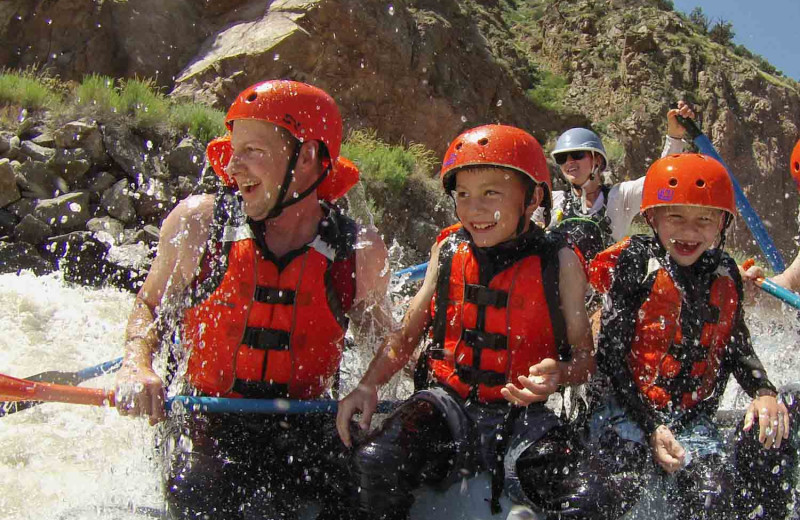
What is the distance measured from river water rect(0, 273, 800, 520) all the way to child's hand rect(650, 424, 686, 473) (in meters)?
0.65

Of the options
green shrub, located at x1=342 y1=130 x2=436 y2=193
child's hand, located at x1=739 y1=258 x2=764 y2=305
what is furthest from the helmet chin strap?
green shrub, located at x1=342 y1=130 x2=436 y2=193

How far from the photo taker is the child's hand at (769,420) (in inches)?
98.5

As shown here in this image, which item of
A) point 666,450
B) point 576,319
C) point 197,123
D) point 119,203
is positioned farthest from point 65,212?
point 666,450

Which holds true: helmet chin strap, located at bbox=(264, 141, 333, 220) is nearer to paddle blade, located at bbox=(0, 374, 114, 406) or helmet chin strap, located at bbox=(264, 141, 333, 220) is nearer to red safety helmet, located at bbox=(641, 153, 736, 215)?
paddle blade, located at bbox=(0, 374, 114, 406)

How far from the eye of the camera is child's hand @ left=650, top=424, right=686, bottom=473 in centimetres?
243

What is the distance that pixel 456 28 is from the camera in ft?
50.2

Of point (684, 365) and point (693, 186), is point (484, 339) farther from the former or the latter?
point (693, 186)

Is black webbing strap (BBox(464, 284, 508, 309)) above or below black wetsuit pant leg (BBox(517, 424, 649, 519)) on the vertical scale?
above

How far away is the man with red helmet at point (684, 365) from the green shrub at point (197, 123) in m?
5.92

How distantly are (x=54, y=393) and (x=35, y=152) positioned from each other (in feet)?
16.5

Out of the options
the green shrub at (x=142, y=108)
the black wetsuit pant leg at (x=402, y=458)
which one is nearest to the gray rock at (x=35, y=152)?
the green shrub at (x=142, y=108)

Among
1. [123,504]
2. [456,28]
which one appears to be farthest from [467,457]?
[456,28]

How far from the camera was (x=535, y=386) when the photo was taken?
2.29 metres

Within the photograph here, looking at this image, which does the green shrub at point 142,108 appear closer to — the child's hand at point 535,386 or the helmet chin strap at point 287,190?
the helmet chin strap at point 287,190
